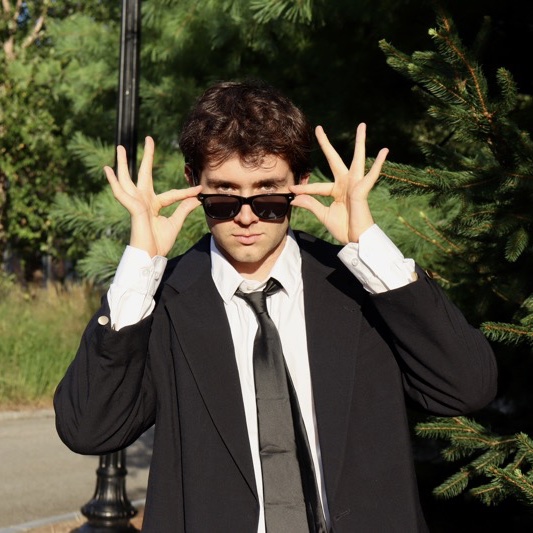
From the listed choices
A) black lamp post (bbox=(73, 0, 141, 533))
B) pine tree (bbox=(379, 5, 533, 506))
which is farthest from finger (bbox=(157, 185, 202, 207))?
black lamp post (bbox=(73, 0, 141, 533))

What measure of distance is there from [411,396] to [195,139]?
2.89 ft

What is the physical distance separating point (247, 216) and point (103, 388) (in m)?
0.56

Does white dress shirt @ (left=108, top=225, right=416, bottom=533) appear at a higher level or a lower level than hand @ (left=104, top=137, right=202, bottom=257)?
lower

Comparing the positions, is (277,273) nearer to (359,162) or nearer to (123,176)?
(359,162)

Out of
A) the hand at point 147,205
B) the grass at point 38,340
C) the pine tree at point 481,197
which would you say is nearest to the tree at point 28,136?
the grass at point 38,340

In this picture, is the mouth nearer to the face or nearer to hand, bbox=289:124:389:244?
the face

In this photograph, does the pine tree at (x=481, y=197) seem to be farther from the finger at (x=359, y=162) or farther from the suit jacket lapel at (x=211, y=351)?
the suit jacket lapel at (x=211, y=351)

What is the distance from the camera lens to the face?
2.61m

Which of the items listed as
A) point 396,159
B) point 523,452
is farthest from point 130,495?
point 523,452

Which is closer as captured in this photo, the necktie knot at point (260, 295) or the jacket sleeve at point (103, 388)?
the jacket sleeve at point (103, 388)

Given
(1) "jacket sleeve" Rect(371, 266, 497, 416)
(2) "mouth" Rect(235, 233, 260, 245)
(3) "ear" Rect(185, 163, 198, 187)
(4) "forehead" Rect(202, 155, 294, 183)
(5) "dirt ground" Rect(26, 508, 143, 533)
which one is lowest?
(5) "dirt ground" Rect(26, 508, 143, 533)

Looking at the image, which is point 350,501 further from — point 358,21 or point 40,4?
point 40,4

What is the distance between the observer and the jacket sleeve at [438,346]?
94.9 inches

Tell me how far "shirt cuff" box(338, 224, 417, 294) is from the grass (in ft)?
30.8
